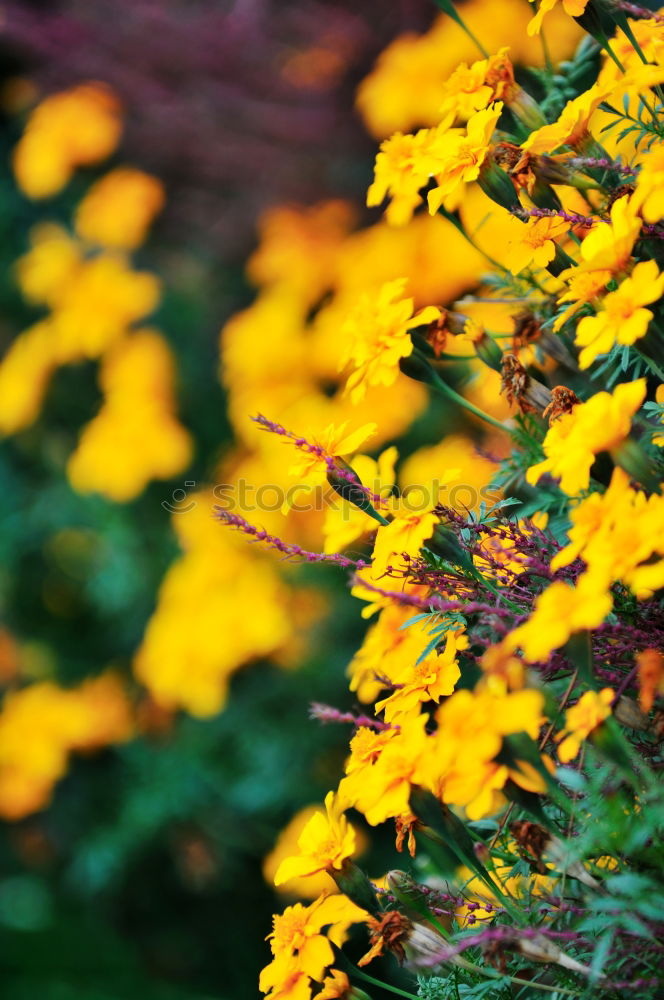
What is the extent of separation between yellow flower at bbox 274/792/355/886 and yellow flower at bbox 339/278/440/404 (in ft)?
0.80


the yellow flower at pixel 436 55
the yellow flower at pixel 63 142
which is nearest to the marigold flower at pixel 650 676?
the yellow flower at pixel 436 55

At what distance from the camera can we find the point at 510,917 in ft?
1.81

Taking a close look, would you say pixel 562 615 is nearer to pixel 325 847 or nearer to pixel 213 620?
pixel 325 847

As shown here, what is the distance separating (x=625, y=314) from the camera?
20.0 inches

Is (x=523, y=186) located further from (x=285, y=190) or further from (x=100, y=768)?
(x=100, y=768)

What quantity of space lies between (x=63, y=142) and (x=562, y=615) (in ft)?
6.28

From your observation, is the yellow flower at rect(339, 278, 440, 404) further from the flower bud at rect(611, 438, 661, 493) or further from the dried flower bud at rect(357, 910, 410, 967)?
the dried flower bud at rect(357, 910, 410, 967)

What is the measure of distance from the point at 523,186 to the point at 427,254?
0.96m

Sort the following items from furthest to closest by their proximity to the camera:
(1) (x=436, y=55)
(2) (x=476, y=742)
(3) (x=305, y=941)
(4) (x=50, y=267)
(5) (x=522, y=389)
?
(4) (x=50, y=267), (1) (x=436, y=55), (5) (x=522, y=389), (3) (x=305, y=941), (2) (x=476, y=742)

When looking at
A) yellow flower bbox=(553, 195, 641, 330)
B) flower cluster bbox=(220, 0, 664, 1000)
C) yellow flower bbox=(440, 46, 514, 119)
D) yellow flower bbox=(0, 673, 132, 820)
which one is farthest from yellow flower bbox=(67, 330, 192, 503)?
yellow flower bbox=(553, 195, 641, 330)

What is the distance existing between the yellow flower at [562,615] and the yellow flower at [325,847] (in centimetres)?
16

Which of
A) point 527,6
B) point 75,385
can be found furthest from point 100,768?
point 527,6

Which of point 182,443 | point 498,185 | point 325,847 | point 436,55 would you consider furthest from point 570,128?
point 182,443

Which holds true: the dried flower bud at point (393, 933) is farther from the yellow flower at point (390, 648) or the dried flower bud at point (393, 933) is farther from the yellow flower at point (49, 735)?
the yellow flower at point (49, 735)
